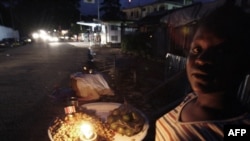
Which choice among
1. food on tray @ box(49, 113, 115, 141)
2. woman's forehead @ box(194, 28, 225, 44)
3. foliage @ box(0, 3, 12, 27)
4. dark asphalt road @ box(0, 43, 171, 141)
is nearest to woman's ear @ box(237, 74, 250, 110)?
woman's forehead @ box(194, 28, 225, 44)

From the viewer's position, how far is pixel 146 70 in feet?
36.6

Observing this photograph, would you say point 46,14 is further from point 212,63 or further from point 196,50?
point 212,63

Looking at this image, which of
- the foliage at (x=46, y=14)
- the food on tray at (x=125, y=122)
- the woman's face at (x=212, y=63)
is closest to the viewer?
the woman's face at (x=212, y=63)

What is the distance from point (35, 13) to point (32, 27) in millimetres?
4184

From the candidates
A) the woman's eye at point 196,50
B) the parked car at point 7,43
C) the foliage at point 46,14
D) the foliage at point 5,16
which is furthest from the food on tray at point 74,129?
the foliage at point 46,14

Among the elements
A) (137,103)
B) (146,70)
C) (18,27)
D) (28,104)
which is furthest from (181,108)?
(18,27)

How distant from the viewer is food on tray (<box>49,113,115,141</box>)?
8.91 feet

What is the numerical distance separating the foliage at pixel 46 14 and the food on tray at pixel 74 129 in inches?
2316

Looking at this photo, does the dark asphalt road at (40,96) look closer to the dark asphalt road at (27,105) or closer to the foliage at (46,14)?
the dark asphalt road at (27,105)

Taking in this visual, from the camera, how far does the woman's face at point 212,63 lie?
1.00m

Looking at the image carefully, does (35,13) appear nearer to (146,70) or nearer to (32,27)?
(32,27)

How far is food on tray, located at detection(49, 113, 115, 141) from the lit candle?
2.5 inches

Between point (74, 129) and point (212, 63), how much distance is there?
225 cm

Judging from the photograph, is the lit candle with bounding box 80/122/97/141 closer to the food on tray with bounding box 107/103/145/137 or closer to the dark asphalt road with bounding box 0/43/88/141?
the food on tray with bounding box 107/103/145/137
